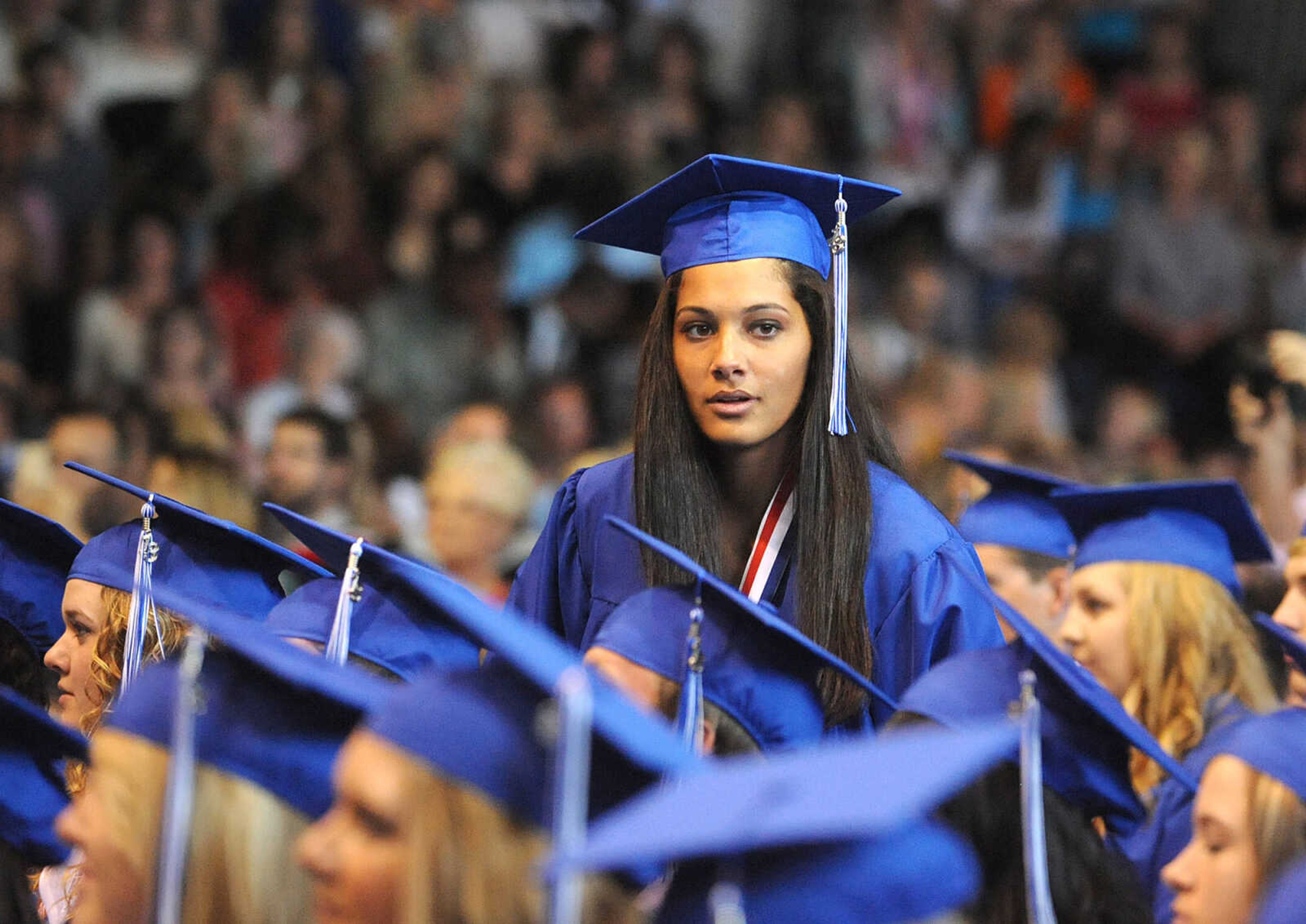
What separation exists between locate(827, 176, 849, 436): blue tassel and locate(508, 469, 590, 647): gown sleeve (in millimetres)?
506

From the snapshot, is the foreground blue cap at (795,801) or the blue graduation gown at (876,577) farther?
the blue graduation gown at (876,577)

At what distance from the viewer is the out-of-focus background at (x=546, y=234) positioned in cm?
527

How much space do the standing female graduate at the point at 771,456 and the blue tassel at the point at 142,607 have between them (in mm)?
653

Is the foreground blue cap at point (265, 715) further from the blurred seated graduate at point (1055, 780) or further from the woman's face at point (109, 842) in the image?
the blurred seated graduate at point (1055, 780)

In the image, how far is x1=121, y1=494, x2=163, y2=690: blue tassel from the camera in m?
2.45

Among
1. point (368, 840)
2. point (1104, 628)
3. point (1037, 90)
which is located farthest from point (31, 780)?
point (1037, 90)

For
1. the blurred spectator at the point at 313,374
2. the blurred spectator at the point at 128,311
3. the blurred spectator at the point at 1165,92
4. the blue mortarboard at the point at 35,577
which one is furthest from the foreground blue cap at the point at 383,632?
the blurred spectator at the point at 1165,92

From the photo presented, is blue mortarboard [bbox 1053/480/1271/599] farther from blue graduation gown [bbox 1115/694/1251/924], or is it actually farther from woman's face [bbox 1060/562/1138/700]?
blue graduation gown [bbox 1115/694/1251/924]

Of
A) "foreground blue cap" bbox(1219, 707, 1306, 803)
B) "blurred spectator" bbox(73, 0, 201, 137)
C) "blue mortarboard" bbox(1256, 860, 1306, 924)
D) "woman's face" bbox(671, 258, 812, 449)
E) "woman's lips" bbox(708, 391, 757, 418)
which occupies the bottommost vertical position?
"blue mortarboard" bbox(1256, 860, 1306, 924)

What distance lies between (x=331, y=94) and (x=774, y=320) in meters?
4.47

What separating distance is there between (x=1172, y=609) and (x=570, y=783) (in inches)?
79.6

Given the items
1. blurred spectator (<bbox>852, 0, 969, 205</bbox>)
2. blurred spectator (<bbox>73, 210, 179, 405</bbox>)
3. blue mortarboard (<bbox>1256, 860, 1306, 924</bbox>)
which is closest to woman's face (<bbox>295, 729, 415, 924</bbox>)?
blue mortarboard (<bbox>1256, 860, 1306, 924</bbox>)

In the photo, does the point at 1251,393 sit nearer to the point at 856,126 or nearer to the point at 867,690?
the point at 867,690

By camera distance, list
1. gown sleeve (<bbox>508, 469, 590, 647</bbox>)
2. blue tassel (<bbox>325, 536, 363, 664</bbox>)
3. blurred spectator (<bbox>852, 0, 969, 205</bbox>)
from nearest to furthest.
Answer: blue tassel (<bbox>325, 536, 363, 664</bbox>) < gown sleeve (<bbox>508, 469, 590, 647</bbox>) < blurred spectator (<bbox>852, 0, 969, 205</bbox>)
